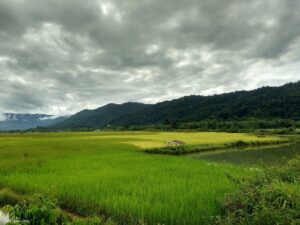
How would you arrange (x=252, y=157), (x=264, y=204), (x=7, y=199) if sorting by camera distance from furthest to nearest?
1. (x=252, y=157)
2. (x=7, y=199)
3. (x=264, y=204)

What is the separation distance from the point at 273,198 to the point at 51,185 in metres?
7.07

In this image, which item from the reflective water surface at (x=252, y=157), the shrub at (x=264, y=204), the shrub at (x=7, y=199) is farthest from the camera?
the reflective water surface at (x=252, y=157)

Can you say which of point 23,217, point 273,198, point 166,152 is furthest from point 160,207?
point 166,152

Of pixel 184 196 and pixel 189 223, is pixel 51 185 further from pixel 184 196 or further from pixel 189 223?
pixel 189 223

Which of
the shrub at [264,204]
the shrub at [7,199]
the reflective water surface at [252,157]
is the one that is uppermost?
the shrub at [264,204]

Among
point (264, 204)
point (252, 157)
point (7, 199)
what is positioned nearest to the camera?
point (264, 204)

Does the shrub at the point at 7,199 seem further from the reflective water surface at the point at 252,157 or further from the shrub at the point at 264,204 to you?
the reflective water surface at the point at 252,157

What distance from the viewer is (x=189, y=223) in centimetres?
611

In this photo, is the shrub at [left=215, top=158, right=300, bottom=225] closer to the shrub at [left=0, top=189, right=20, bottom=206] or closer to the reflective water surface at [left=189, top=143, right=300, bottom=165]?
the shrub at [left=0, top=189, right=20, bottom=206]

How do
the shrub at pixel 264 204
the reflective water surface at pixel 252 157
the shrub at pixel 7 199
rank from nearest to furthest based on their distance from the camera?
the shrub at pixel 264 204, the shrub at pixel 7 199, the reflective water surface at pixel 252 157

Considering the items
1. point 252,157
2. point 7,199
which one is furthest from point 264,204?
point 252,157

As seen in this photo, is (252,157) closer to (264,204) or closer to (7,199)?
(264,204)

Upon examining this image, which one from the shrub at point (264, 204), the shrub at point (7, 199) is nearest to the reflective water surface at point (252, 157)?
the shrub at point (264, 204)

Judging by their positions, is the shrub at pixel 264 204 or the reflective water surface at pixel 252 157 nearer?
the shrub at pixel 264 204
